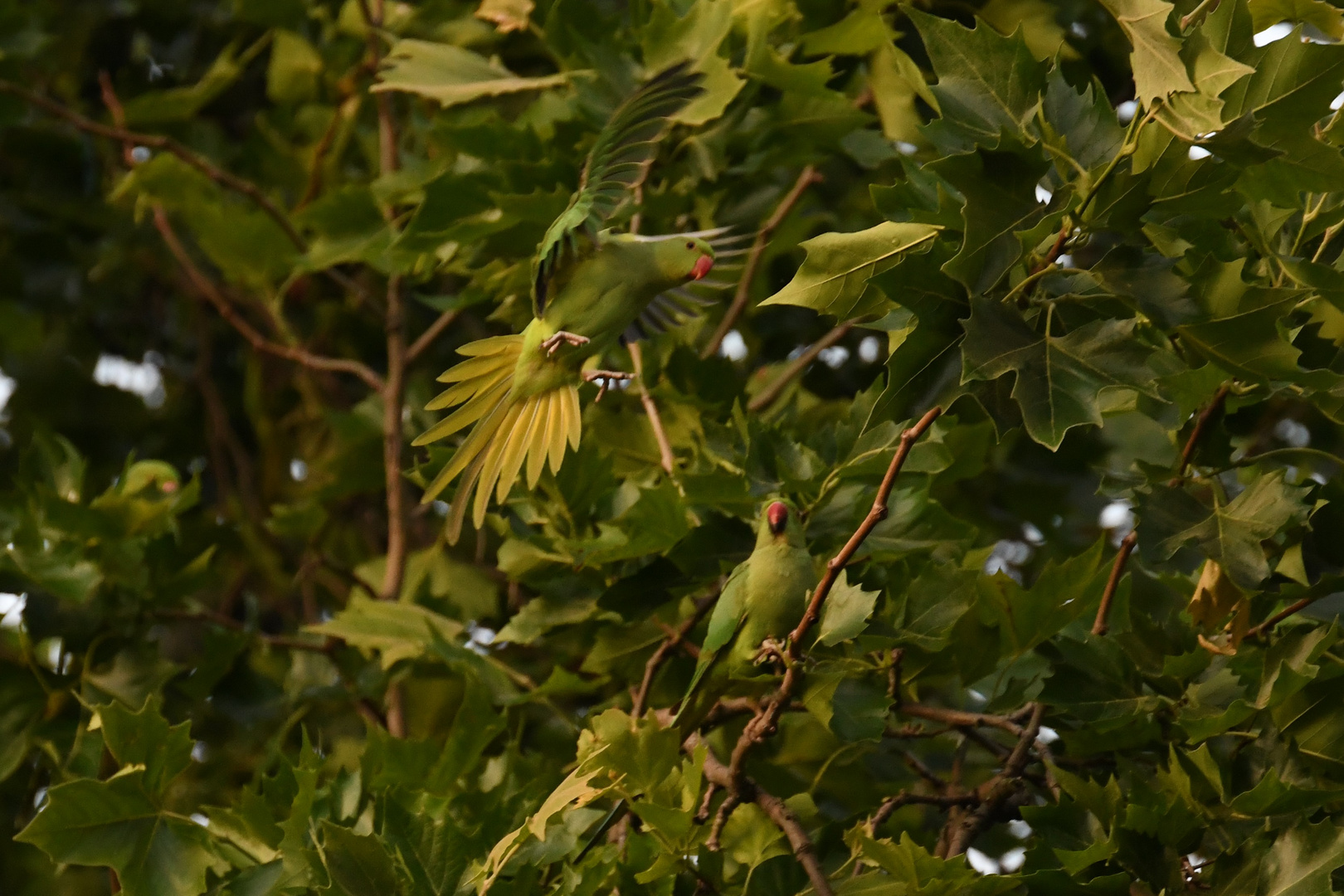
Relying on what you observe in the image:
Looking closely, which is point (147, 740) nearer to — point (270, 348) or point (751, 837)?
point (751, 837)

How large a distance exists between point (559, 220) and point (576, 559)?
0.48 meters

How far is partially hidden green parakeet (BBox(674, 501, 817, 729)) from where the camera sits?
5.61 ft

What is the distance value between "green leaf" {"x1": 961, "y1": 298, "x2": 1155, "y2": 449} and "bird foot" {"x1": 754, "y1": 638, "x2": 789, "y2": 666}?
47cm

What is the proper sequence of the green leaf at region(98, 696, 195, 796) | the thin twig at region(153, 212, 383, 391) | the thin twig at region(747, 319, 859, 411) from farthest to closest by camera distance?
the thin twig at region(153, 212, 383, 391) < the thin twig at region(747, 319, 859, 411) < the green leaf at region(98, 696, 195, 796)

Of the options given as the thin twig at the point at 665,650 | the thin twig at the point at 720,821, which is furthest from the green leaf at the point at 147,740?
the thin twig at the point at 720,821

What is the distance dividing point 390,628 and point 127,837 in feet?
1.84

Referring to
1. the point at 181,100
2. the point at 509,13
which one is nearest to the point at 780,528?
the point at 509,13

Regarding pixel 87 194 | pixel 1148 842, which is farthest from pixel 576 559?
pixel 87 194

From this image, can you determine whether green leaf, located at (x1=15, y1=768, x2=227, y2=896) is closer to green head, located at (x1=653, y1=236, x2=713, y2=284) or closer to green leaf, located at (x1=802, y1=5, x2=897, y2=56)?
green head, located at (x1=653, y1=236, x2=713, y2=284)

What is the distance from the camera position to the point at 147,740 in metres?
1.86

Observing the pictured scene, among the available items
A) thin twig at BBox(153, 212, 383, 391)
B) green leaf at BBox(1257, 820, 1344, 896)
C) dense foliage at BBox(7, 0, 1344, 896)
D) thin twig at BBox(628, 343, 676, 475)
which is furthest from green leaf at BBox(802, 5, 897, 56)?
green leaf at BBox(1257, 820, 1344, 896)

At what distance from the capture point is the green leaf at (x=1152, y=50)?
1277 millimetres

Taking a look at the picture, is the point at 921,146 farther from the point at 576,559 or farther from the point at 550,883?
the point at 550,883

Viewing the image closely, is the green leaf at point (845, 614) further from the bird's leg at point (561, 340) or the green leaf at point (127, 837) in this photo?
the green leaf at point (127, 837)
